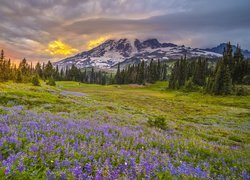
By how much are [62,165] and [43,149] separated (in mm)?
859

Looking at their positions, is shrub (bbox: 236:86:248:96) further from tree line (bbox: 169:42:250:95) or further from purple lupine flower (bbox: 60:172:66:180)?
purple lupine flower (bbox: 60:172:66:180)

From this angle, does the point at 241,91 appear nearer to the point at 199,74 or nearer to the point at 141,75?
the point at 199,74

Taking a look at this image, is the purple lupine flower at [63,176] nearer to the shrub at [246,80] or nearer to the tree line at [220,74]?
the tree line at [220,74]

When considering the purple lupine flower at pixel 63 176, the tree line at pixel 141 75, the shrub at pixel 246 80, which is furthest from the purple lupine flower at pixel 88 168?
the tree line at pixel 141 75

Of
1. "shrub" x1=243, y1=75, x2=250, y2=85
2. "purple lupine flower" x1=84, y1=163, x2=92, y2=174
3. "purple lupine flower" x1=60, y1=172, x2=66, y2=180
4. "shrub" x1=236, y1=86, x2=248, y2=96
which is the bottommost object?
"shrub" x1=236, y1=86, x2=248, y2=96

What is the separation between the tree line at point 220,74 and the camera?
293ft

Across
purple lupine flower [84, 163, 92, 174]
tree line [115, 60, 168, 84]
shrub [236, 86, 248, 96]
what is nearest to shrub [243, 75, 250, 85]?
shrub [236, 86, 248, 96]

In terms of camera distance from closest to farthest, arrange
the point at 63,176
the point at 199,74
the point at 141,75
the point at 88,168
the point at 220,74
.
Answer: the point at 63,176, the point at 88,168, the point at 220,74, the point at 199,74, the point at 141,75

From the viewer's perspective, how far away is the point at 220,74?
8962 centimetres

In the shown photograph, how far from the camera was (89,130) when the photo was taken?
8.87 meters

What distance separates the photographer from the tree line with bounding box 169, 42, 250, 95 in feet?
293

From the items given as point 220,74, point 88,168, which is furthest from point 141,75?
point 88,168

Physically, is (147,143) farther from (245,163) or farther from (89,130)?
(245,163)

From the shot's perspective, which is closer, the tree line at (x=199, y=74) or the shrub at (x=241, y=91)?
the shrub at (x=241, y=91)
